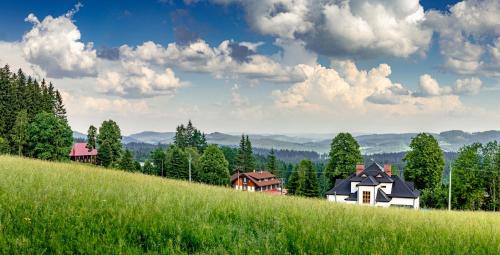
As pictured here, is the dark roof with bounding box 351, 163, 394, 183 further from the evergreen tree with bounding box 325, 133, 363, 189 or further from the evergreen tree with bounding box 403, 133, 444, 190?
the evergreen tree with bounding box 403, 133, 444, 190

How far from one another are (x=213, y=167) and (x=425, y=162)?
37.7 m

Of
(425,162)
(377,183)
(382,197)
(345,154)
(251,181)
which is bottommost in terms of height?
(251,181)

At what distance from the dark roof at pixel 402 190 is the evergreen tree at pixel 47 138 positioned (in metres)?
47.1

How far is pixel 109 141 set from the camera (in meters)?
80.7

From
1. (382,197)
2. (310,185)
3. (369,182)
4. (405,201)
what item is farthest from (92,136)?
(405,201)

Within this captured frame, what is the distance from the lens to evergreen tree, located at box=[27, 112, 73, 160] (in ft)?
200

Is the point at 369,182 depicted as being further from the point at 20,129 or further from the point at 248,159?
the point at 248,159

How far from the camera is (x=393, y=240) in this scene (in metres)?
6.85

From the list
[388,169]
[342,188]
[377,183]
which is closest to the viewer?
[377,183]

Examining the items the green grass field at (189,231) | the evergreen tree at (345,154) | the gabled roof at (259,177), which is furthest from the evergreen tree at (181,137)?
the green grass field at (189,231)

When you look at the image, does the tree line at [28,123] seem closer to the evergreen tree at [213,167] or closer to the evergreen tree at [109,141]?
the evergreen tree at [109,141]

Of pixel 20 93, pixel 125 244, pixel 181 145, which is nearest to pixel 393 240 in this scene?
pixel 125 244

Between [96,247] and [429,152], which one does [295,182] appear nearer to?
[429,152]

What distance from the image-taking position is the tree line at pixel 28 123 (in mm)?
61750
